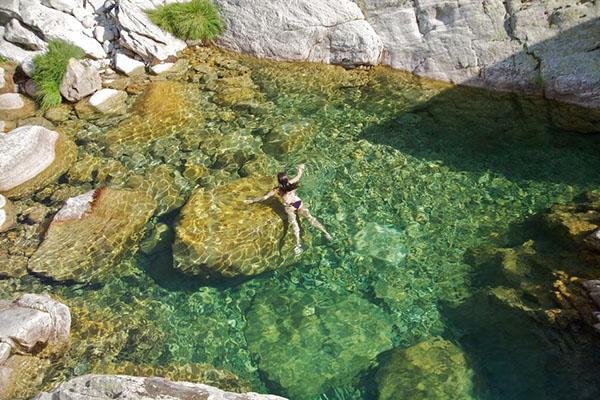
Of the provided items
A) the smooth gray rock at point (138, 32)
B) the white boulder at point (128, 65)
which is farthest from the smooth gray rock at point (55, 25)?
the smooth gray rock at point (138, 32)

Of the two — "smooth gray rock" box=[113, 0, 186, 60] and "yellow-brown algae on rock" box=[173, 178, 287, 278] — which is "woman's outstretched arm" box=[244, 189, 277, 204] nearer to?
"yellow-brown algae on rock" box=[173, 178, 287, 278]

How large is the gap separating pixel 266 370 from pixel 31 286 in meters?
4.71

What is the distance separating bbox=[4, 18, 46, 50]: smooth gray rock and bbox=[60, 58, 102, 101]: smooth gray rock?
1.90 meters

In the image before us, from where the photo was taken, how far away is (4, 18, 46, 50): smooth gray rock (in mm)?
13250

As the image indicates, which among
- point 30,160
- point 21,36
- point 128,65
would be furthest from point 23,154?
point 21,36

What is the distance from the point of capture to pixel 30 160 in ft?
34.2

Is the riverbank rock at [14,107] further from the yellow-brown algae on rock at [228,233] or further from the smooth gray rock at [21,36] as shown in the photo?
the yellow-brown algae on rock at [228,233]

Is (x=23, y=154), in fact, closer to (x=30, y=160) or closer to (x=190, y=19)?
(x=30, y=160)

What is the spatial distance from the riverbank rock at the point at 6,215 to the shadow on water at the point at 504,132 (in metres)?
7.85

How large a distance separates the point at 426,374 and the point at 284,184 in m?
4.16

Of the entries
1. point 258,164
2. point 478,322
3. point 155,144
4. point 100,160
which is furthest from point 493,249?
point 100,160

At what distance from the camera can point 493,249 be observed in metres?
8.17

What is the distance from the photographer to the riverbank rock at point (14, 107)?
39.7ft

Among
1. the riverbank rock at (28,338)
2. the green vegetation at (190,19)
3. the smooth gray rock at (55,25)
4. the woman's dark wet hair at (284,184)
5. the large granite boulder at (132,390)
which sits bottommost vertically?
the riverbank rock at (28,338)
